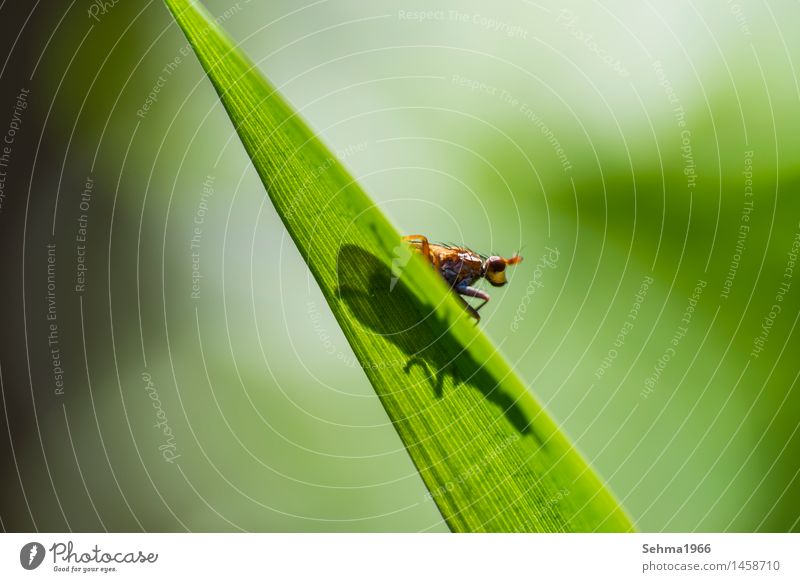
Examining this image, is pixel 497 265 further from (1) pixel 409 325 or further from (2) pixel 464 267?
(1) pixel 409 325

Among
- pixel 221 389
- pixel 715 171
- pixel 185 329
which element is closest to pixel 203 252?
Answer: pixel 185 329

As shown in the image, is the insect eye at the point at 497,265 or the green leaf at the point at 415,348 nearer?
the green leaf at the point at 415,348

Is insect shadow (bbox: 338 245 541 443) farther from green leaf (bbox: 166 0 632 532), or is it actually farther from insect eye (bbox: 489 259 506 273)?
insect eye (bbox: 489 259 506 273)

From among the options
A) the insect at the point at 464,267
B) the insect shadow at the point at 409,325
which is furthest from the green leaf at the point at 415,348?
the insect at the point at 464,267

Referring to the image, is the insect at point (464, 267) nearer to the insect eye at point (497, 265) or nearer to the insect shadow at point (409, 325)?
the insect eye at point (497, 265)

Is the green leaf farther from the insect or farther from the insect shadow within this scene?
the insect

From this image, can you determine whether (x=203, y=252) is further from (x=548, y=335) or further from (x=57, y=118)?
(x=548, y=335)

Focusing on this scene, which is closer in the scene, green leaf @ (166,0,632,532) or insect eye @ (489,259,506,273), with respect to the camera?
green leaf @ (166,0,632,532)

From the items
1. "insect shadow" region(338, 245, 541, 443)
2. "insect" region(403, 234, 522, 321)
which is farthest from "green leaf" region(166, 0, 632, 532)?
"insect" region(403, 234, 522, 321)
